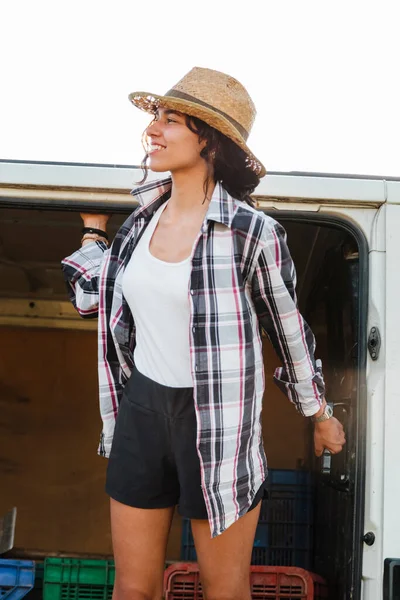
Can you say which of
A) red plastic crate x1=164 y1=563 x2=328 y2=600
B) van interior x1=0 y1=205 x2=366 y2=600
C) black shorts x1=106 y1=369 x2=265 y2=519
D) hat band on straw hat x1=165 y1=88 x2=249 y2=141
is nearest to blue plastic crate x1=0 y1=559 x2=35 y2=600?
red plastic crate x1=164 y1=563 x2=328 y2=600

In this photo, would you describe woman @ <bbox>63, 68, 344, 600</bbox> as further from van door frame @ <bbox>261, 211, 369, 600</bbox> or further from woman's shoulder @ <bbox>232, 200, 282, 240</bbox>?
van door frame @ <bbox>261, 211, 369, 600</bbox>

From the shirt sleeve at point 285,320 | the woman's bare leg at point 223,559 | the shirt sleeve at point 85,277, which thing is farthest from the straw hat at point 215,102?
the woman's bare leg at point 223,559

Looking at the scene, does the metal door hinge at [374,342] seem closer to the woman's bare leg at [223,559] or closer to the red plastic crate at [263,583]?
the woman's bare leg at [223,559]

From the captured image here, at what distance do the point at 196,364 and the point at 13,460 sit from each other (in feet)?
10.5

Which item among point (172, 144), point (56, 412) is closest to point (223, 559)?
point (172, 144)

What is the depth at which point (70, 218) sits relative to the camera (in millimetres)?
3371

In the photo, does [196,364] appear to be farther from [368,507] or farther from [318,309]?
[318,309]

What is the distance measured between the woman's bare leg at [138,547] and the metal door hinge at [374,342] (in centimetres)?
89

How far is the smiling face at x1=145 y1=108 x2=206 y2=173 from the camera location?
5.95ft

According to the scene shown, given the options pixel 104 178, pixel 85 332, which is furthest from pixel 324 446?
pixel 85 332

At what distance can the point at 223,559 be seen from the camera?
178 centimetres

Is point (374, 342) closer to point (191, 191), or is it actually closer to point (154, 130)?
point (191, 191)

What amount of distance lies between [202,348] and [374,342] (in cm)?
82

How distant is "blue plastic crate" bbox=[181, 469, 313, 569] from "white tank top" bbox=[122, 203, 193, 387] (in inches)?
76.1
